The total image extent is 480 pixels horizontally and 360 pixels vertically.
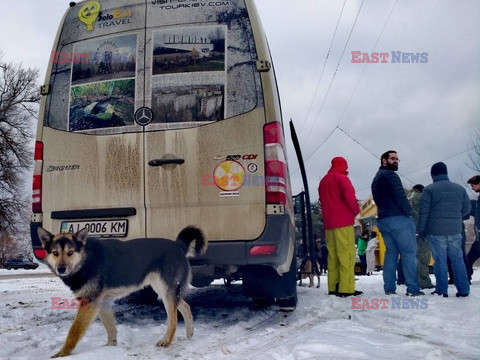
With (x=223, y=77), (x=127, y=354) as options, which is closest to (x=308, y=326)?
(x=127, y=354)

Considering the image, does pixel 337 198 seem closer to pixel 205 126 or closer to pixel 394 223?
pixel 394 223

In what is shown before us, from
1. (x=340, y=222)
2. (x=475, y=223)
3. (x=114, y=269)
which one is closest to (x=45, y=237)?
(x=114, y=269)

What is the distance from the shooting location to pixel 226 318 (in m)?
4.34

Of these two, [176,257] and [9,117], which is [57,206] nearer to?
[176,257]

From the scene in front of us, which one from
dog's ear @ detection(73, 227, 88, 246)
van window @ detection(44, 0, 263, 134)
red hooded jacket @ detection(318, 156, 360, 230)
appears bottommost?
dog's ear @ detection(73, 227, 88, 246)

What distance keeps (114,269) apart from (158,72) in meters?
1.77

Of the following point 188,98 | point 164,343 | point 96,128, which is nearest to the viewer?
point 164,343

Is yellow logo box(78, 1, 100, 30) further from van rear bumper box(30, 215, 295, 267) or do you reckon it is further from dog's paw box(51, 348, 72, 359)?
dog's paw box(51, 348, 72, 359)

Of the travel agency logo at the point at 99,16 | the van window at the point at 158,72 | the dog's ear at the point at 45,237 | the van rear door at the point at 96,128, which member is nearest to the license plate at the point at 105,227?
the van rear door at the point at 96,128

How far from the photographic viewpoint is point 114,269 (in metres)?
3.00

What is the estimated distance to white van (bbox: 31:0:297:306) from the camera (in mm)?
3465

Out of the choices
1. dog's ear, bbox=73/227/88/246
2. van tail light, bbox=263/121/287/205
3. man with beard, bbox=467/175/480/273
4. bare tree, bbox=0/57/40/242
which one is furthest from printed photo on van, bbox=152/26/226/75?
bare tree, bbox=0/57/40/242

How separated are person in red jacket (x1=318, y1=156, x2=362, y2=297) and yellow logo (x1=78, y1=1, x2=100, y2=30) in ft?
12.1

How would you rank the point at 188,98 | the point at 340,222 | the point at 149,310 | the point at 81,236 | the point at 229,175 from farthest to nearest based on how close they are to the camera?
the point at 340,222 < the point at 149,310 < the point at 188,98 < the point at 229,175 < the point at 81,236
